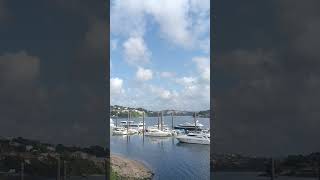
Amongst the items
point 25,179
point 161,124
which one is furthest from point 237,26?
point 161,124

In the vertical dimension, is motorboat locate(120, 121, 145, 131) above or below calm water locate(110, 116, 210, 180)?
above

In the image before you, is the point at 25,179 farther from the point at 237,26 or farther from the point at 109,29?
the point at 237,26

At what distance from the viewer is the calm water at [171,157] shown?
66.5 feet

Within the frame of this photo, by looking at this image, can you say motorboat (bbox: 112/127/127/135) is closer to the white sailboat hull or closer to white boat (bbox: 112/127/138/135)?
white boat (bbox: 112/127/138/135)

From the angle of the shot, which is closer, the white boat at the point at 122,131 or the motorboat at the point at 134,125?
the white boat at the point at 122,131

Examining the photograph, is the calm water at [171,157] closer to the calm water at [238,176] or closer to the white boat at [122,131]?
the white boat at [122,131]

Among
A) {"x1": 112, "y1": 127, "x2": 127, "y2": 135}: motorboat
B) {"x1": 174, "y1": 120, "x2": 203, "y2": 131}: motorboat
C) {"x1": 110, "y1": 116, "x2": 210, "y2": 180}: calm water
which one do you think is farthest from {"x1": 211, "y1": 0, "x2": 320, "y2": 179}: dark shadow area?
{"x1": 112, "y1": 127, "x2": 127, "y2": 135}: motorboat

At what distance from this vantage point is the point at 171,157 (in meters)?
26.4

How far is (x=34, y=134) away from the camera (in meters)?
10.1

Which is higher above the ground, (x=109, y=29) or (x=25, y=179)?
(x=109, y=29)

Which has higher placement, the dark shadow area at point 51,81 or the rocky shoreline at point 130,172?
the dark shadow area at point 51,81

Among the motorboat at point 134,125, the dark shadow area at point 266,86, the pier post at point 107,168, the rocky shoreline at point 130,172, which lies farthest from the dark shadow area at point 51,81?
the motorboat at point 134,125

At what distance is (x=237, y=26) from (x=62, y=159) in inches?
167

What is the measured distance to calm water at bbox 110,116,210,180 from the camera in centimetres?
2028
